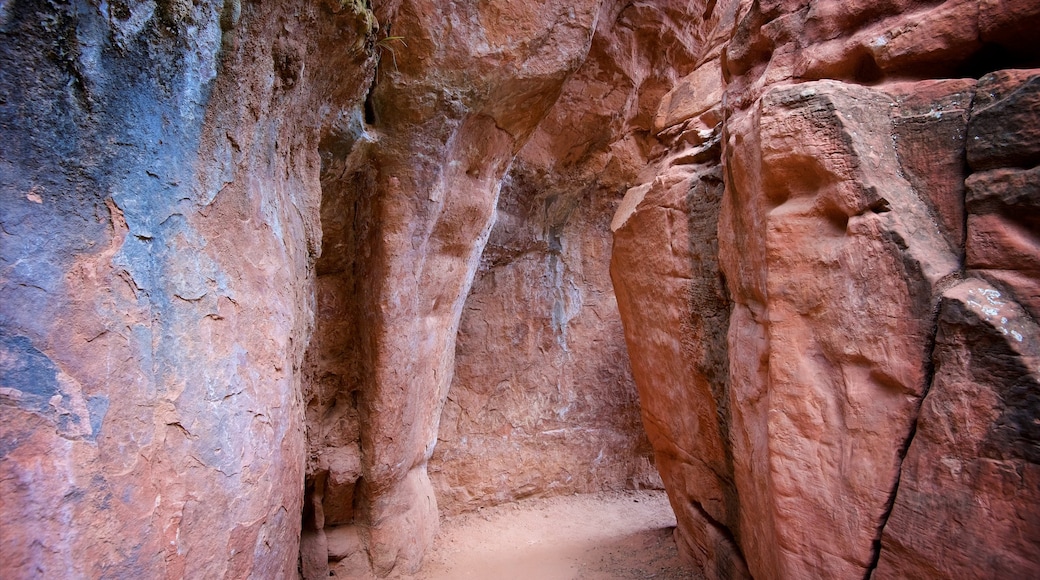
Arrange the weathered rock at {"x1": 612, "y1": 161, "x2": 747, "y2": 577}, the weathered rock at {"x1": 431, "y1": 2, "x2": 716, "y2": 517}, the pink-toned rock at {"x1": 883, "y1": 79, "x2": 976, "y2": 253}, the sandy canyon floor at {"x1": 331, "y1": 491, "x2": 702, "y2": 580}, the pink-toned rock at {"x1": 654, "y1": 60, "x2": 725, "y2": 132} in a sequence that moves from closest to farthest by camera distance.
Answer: the pink-toned rock at {"x1": 883, "y1": 79, "x2": 976, "y2": 253}, the weathered rock at {"x1": 612, "y1": 161, "x2": 747, "y2": 577}, the pink-toned rock at {"x1": 654, "y1": 60, "x2": 725, "y2": 132}, the sandy canyon floor at {"x1": 331, "y1": 491, "x2": 702, "y2": 580}, the weathered rock at {"x1": 431, "y1": 2, "x2": 716, "y2": 517}

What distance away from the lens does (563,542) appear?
485 centimetres

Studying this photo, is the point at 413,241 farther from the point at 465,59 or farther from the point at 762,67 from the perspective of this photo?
the point at 762,67

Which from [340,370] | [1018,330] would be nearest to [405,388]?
[340,370]

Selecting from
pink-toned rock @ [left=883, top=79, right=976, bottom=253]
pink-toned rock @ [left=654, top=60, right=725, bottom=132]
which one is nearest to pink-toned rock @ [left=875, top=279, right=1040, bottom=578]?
pink-toned rock @ [left=883, top=79, right=976, bottom=253]

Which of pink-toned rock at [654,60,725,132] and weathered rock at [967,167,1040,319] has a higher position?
pink-toned rock at [654,60,725,132]

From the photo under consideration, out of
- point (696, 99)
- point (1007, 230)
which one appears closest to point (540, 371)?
point (696, 99)

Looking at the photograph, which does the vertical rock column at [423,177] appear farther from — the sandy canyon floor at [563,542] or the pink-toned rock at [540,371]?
the pink-toned rock at [540,371]

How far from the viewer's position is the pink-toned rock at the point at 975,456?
1602 mm

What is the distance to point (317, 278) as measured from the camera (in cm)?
369

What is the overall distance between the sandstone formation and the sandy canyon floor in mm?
428

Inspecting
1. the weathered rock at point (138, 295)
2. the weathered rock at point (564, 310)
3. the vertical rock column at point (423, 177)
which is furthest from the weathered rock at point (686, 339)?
the weathered rock at point (138, 295)

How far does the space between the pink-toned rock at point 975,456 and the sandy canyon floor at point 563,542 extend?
2030 millimetres

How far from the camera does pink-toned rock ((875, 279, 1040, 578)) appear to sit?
1602mm

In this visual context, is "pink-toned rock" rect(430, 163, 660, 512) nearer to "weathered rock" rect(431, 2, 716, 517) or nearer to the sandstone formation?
"weathered rock" rect(431, 2, 716, 517)
